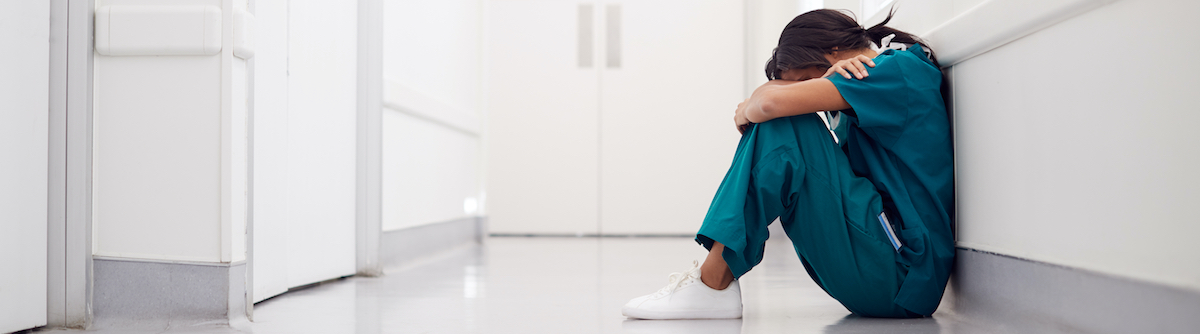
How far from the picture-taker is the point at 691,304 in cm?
129

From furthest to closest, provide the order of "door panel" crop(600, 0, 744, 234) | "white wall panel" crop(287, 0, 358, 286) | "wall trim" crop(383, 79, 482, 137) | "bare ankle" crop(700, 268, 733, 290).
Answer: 1. "door panel" crop(600, 0, 744, 234)
2. "wall trim" crop(383, 79, 482, 137)
3. "white wall panel" crop(287, 0, 358, 286)
4. "bare ankle" crop(700, 268, 733, 290)

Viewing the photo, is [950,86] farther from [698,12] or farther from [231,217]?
[698,12]

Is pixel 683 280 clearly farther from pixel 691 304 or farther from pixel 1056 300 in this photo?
pixel 1056 300

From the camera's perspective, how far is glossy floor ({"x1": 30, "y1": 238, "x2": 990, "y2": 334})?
1.21 m

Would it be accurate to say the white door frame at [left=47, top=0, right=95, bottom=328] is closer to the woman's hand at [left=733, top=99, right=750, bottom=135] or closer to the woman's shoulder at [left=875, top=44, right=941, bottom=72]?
the woman's hand at [left=733, top=99, right=750, bottom=135]

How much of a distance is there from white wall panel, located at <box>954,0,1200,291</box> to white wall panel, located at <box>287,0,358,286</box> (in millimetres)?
1455

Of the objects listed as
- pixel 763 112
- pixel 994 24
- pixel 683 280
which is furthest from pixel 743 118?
pixel 994 24

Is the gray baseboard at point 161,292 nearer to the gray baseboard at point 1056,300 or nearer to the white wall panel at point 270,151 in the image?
the white wall panel at point 270,151

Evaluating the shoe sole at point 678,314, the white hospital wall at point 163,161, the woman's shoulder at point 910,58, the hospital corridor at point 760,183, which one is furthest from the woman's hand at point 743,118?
the white hospital wall at point 163,161

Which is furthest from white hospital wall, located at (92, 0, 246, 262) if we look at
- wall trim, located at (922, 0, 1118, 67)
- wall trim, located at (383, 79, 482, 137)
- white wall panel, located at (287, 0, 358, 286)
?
wall trim, located at (922, 0, 1118, 67)

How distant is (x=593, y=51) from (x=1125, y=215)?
10.7 ft

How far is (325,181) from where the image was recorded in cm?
186

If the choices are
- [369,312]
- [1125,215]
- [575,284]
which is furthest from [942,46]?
[369,312]

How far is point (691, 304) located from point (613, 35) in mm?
2878
